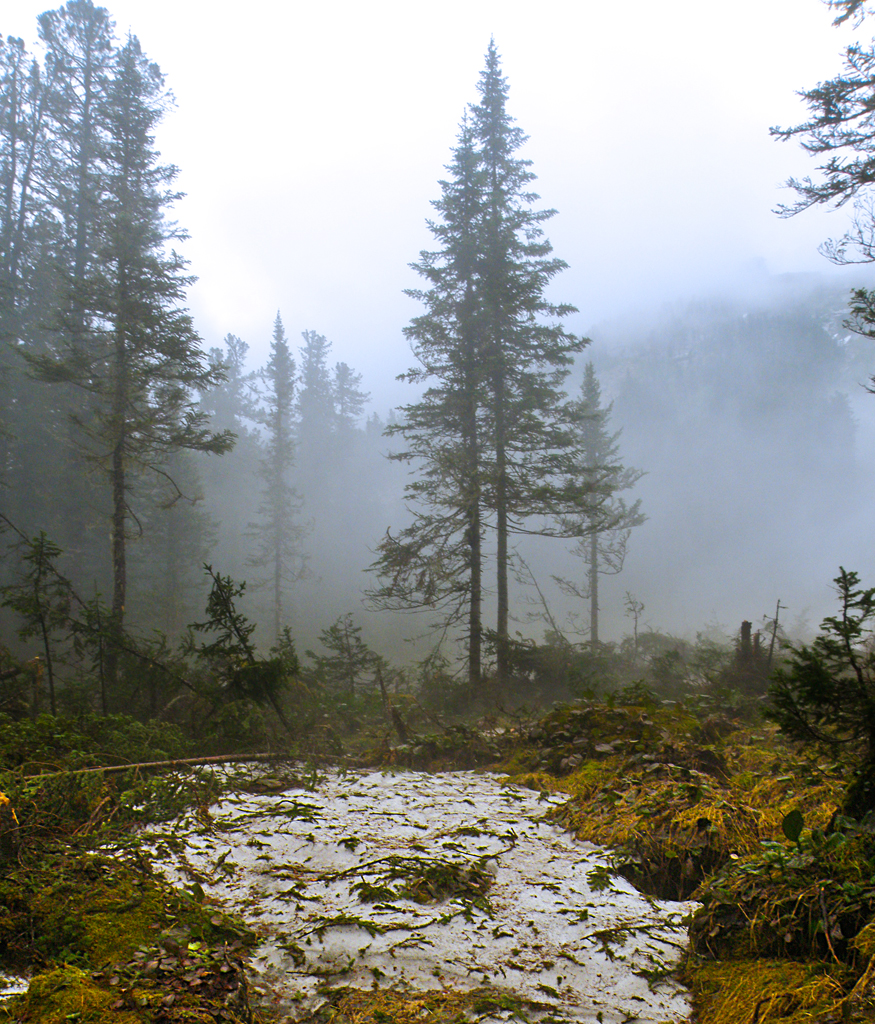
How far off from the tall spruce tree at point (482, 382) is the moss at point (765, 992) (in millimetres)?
10964

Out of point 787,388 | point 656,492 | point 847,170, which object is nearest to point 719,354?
point 787,388

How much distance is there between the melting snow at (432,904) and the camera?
2355 millimetres

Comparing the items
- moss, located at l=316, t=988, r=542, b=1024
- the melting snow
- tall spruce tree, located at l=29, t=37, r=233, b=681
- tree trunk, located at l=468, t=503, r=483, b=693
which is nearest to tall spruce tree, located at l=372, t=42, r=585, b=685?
tree trunk, located at l=468, t=503, r=483, b=693

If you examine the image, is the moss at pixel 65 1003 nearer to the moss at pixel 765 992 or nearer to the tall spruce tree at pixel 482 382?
the moss at pixel 765 992

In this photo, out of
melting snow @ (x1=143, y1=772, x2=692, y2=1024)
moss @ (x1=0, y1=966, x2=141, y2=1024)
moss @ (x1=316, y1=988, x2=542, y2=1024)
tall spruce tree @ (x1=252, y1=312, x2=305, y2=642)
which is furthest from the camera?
tall spruce tree @ (x1=252, y1=312, x2=305, y2=642)

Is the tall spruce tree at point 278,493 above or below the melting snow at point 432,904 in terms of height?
above

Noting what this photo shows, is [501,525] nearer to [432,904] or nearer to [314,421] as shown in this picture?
[432,904]

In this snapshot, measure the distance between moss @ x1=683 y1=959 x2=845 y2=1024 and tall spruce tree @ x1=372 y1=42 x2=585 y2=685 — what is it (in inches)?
432

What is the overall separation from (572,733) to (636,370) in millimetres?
88029

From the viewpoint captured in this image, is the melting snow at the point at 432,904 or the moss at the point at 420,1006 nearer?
the moss at the point at 420,1006

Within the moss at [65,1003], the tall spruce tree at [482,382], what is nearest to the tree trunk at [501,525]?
the tall spruce tree at [482,382]

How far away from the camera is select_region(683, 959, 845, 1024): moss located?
6.32 ft

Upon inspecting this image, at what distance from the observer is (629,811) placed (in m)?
3.98

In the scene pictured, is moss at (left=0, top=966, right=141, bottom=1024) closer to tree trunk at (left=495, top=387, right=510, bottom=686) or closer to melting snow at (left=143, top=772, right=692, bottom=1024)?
melting snow at (left=143, top=772, right=692, bottom=1024)
